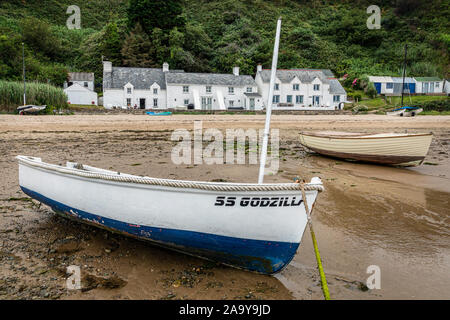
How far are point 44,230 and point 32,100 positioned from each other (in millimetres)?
26531

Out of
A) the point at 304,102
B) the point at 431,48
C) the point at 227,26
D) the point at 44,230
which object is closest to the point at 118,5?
the point at 227,26

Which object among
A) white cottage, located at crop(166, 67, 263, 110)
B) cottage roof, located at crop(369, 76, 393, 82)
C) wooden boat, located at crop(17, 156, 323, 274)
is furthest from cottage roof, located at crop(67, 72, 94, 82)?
wooden boat, located at crop(17, 156, 323, 274)

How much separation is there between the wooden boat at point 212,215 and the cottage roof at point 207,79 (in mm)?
38615

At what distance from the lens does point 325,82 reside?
148ft

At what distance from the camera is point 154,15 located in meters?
57.3

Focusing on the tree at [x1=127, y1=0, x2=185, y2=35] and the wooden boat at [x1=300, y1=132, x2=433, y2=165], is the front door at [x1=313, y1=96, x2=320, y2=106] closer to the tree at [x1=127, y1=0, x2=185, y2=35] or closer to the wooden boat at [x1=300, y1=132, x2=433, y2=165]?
the tree at [x1=127, y1=0, x2=185, y2=35]

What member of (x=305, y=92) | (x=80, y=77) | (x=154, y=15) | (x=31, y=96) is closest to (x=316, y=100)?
(x=305, y=92)

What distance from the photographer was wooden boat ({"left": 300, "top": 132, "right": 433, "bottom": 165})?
960cm

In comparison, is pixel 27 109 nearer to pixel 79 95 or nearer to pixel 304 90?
pixel 79 95

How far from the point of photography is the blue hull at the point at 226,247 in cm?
375

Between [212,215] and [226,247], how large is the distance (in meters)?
0.47

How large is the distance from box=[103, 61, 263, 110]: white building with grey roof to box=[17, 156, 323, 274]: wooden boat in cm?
3693

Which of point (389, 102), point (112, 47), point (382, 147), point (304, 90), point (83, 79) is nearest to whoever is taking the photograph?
point (382, 147)

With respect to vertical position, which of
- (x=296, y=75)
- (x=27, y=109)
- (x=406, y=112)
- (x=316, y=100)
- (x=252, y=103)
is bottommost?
(x=27, y=109)
